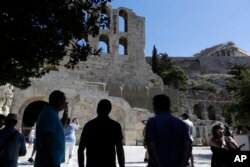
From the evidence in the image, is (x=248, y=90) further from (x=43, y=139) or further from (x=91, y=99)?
(x=43, y=139)

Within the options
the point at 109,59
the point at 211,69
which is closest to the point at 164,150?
the point at 109,59

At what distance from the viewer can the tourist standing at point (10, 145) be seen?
5891mm

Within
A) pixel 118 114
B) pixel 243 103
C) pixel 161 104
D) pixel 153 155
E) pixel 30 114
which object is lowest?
pixel 153 155

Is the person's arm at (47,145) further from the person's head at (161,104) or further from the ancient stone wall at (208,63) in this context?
the ancient stone wall at (208,63)

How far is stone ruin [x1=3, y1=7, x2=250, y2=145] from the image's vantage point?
24.3 meters

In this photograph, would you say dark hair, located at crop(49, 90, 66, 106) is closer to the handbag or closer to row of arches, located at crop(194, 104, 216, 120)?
the handbag

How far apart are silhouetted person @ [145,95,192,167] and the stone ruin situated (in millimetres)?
18908

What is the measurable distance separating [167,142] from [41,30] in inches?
141

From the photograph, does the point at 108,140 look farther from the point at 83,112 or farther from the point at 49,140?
the point at 83,112

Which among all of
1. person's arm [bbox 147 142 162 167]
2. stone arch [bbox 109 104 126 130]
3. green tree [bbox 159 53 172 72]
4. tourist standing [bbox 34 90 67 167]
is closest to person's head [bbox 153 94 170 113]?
person's arm [bbox 147 142 162 167]

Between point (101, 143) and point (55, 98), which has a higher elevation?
point (55, 98)

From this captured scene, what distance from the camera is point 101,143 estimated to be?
16.0 ft

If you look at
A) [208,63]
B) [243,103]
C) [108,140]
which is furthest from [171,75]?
[108,140]

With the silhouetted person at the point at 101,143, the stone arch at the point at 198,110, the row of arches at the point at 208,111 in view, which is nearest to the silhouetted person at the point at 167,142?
the silhouetted person at the point at 101,143
